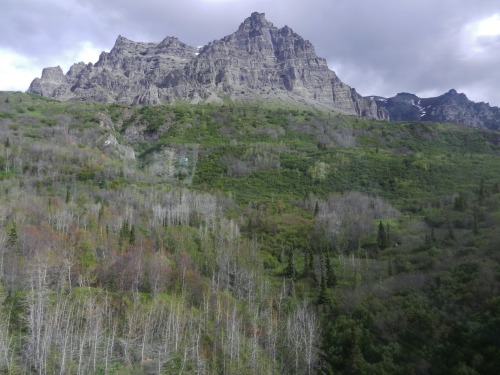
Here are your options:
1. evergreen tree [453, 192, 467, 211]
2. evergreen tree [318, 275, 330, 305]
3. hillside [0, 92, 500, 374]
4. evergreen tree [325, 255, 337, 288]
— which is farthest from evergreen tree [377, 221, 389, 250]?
evergreen tree [318, 275, 330, 305]

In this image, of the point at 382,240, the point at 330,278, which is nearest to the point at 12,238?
the point at 330,278

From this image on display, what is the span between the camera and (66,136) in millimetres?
190500

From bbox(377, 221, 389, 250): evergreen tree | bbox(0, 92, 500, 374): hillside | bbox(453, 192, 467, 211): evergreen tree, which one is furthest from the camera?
bbox(453, 192, 467, 211): evergreen tree

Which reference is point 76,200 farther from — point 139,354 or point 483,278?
point 483,278

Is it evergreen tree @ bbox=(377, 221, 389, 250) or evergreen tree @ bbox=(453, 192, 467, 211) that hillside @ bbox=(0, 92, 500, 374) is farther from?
evergreen tree @ bbox=(377, 221, 389, 250)

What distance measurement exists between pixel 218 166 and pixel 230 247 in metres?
89.2

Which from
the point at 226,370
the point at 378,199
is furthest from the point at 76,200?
the point at 378,199

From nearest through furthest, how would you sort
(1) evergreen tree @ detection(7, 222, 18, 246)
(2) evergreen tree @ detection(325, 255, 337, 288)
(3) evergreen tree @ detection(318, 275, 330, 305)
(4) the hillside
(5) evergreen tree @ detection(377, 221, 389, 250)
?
(4) the hillside, (3) evergreen tree @ detection(318, 275, 330, 305), (1) evergreen tree @ detection(7, 222, 18, 246), (2) evergreen tree @ detection(325, 255, 337, 288), (5) evergreen tree @ detection(377, 221, 389, 250)

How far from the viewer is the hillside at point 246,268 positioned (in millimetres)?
52812

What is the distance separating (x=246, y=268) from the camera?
3580 inches

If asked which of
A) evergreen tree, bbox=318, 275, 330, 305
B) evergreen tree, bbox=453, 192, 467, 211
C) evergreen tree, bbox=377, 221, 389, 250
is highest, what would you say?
evergreen tree, bbox=453, 192, 467, 211

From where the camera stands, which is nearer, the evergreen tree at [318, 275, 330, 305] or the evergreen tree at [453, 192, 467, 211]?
the evergreen tree at [318, 275, 330, 305]

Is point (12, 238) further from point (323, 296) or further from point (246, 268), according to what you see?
point (323, 296)

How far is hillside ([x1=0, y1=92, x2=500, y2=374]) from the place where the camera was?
5281 centimetres
